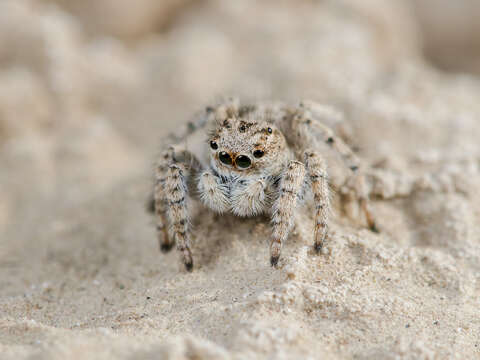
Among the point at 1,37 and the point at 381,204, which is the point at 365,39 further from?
the point at 1,37

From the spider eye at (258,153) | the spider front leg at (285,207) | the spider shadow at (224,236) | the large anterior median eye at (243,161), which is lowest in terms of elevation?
the spider shadow at (224,236)

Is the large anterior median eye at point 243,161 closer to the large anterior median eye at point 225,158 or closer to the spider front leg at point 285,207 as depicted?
the large anterior median eye at point 225,158

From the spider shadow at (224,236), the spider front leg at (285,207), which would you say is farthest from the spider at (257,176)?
the spider shadow at (224,236)

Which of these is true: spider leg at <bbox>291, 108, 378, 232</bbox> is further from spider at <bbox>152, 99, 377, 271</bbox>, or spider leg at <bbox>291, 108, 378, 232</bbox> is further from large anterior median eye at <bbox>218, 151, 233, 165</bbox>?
large anterior median eye at <bbox>218, 151, 233, 165</bbox>

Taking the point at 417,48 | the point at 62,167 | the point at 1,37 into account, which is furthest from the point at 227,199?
the point at 417,48

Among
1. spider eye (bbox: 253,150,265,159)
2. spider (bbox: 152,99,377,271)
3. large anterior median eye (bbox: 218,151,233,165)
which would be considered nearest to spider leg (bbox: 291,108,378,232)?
spider (bbox: 152,99,377,271)

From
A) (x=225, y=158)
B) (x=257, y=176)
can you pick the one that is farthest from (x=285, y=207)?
(x=225, y=158)

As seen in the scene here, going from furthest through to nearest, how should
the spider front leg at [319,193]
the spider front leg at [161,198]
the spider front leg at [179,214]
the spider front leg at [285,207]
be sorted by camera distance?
the spider front leg at [161,198]
the spider front leg at [179,214]
the spider front leg at [319,193]
the spider front leg at [285,207]
